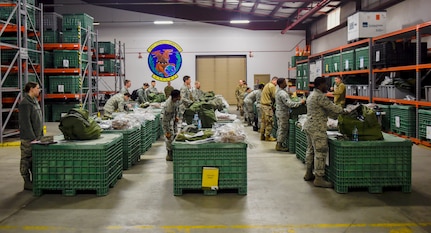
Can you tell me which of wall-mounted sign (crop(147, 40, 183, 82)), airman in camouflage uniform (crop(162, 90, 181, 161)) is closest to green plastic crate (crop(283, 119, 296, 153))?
airman in camouflage uniform (crop(162, 90, 181, 161))

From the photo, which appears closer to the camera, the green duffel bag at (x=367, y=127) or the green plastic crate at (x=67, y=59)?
the green duffel bag at (x=367, y=127)

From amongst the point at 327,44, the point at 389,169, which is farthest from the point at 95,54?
the point at 389,169

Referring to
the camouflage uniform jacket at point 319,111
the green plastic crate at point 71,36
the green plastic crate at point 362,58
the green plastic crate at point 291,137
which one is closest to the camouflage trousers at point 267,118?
the green plastic crate at point 291,137

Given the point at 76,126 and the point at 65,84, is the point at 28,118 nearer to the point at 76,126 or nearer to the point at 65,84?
the point at 76,126

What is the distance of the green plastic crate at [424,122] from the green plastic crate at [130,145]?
644 centimetres

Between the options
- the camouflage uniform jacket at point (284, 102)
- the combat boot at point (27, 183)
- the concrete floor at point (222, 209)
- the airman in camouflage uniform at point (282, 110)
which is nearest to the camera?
the concrete floor at point (222, 209)

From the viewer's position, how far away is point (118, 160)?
700 centimetres

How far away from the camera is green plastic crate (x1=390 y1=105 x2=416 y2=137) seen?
10703mm

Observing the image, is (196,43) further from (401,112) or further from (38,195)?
(38,195)

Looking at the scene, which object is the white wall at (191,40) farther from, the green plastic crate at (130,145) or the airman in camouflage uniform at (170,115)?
the green plastic crate at (130,145)

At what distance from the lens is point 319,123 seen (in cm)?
638

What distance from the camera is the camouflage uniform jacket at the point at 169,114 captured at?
8.70 m

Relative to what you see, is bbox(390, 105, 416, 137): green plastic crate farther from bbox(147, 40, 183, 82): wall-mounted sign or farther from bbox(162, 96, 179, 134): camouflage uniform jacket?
bbox(147, 40, 183, 82): wall-mounted sign

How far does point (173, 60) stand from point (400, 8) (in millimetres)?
15322
